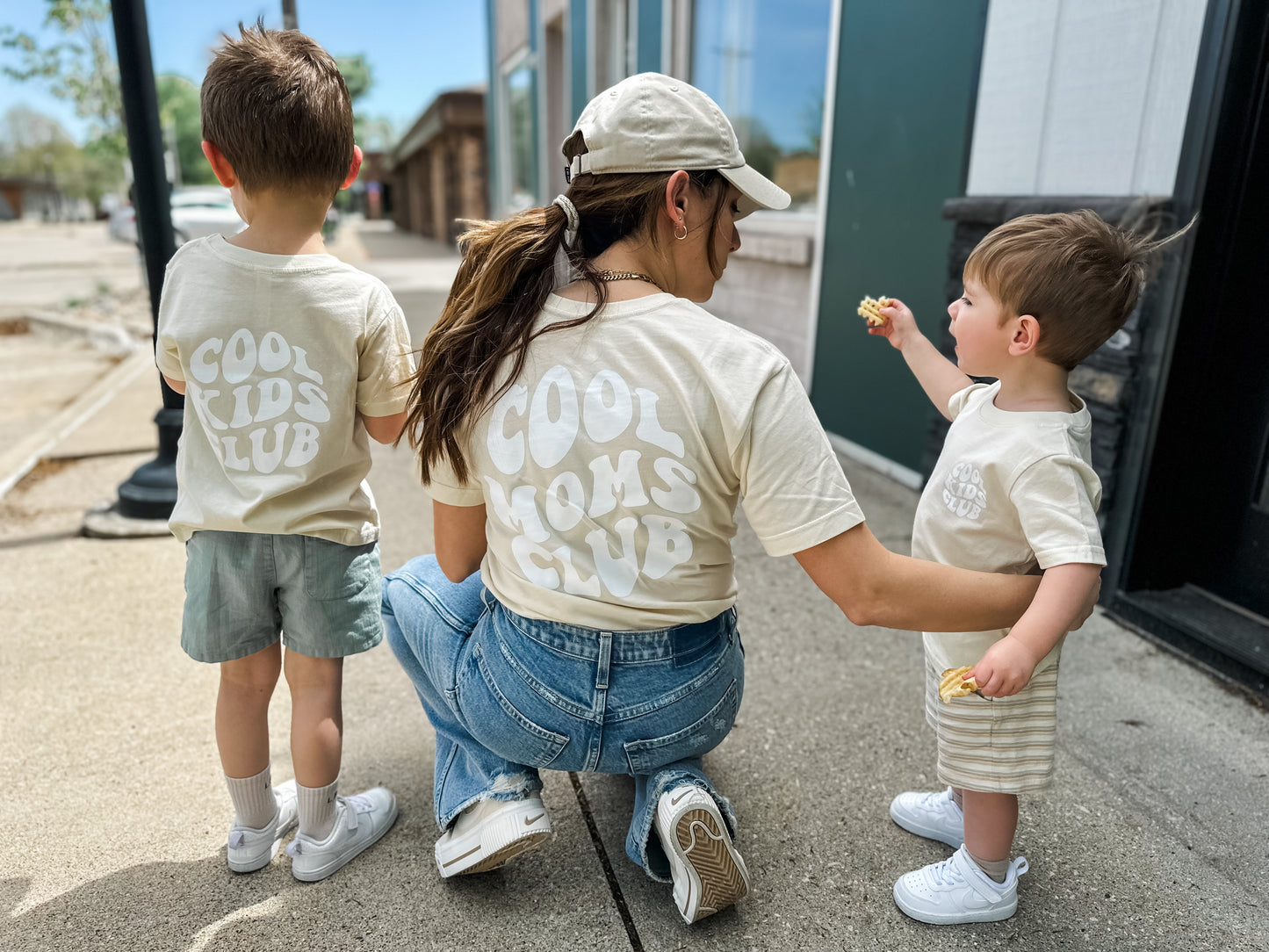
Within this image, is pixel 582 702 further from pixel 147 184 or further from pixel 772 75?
pixel 772 75

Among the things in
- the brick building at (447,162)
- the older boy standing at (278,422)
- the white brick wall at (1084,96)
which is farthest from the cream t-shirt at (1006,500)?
the brick building at (447,162)

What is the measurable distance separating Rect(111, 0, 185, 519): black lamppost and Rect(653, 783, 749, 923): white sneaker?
2434mm

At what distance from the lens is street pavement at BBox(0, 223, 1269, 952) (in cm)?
164

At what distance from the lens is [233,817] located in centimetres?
193

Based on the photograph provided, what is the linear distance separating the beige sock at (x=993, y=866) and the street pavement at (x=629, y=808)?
0.08 m

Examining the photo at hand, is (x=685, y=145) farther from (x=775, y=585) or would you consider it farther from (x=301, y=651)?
(x=775, y=585)

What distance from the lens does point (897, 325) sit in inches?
70.4

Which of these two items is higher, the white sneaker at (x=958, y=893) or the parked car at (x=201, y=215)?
the parked car at (x=201, y=215)

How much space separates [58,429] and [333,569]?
14.1ft

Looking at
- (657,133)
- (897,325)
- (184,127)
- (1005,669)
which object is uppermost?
(184,127)

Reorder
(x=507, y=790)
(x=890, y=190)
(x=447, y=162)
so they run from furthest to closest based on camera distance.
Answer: (x=447, y=162), (x=890, y=190), (x=507, y=790)

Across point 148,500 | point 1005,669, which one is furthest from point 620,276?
point 148,500

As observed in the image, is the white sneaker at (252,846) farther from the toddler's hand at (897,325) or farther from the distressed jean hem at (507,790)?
the toddler's hand at (897,325)

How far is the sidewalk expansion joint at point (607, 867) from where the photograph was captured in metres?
1.62
